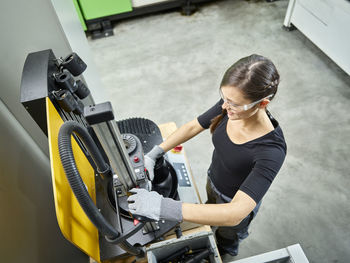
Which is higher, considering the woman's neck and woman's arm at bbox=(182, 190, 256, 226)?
the woman's neck

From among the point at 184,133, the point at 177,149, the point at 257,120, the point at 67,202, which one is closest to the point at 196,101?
the point at 177,149

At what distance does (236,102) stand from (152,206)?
1.72 ft

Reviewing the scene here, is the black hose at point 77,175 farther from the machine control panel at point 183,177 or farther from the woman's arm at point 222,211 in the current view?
the machine control panel at point 183,177

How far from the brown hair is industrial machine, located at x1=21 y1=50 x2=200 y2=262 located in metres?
0.47

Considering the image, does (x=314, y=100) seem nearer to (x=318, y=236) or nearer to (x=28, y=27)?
(x=318, y=236)

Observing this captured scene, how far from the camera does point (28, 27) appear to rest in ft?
3.99

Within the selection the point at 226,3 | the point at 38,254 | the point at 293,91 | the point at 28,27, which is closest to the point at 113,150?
the point at 38,254

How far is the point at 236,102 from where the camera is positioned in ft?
3.55

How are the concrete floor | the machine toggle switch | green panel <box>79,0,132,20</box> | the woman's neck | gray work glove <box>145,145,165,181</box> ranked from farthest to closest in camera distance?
green panel <box>79,0,132,20</box> → the concrete floor → the machine toggle switch → gray work glove <box>145,145,165,181</box> → the woman's neck

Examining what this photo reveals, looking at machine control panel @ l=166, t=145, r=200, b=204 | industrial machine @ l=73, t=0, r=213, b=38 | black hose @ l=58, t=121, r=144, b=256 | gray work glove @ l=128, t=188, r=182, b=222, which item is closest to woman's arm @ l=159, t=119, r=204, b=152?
machine control panel @ l=166, t=145, r=200, b=204

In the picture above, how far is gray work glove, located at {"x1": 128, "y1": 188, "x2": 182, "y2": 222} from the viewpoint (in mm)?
990

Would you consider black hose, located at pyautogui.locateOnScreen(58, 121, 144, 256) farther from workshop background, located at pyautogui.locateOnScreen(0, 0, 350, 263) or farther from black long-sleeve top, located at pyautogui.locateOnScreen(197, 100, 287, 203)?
Answer: black long-sleeve top, located at pyautogui.locateOnScreen(197, 100, 287, 203)

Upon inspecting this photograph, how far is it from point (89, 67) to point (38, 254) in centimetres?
116

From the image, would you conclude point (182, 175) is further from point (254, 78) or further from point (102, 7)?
point (102, 7)
